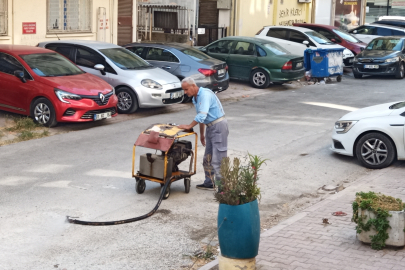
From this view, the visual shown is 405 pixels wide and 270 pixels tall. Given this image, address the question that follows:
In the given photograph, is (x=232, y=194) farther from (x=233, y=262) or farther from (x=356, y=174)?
(x=356, y=174)

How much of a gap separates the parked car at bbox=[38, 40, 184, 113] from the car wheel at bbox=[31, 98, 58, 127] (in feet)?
6.43

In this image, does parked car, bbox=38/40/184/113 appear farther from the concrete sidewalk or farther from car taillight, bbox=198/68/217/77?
the concrete sidewalk

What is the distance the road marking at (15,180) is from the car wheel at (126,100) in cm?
571

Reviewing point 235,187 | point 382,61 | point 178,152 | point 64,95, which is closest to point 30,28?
point 64,95

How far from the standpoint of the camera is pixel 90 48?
15.4m

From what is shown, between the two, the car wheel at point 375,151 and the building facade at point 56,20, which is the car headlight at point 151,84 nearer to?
the building facade at point 56,20

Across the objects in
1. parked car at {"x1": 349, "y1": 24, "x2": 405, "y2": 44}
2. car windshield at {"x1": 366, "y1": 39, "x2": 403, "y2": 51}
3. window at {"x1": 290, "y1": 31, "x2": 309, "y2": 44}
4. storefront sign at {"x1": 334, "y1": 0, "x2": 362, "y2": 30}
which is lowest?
car windshield at {"x1": 366, "y1": 39, "x2": 403, "y2": 51}

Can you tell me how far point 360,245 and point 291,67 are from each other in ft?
43.1

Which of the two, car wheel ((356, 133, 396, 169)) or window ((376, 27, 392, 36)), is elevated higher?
window ((376, 27, 392, 36))

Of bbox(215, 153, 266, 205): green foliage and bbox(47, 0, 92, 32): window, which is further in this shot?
bbox(47, 0, 92, 32): window

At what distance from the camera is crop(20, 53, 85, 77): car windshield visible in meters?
13.5

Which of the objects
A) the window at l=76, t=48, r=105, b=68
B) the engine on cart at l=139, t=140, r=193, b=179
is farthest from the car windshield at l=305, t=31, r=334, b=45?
the engine on cart at l=139, t=140, r=193, b=179

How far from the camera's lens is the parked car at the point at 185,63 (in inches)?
661

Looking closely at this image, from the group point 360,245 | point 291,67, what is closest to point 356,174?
point 360,245
